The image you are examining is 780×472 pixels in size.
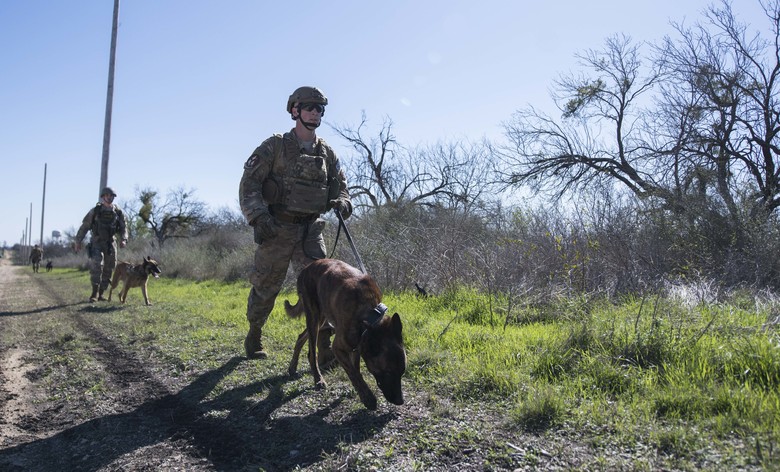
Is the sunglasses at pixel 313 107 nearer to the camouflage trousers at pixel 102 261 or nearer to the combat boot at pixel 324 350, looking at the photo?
the combat boot at pixel 324 350

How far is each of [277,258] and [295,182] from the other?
75 cm

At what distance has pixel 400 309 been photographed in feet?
22.0

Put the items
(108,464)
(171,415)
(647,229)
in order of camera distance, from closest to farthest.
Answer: (108,464) → (171,415) → (647,229)

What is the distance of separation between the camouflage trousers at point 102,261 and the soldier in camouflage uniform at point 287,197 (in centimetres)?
760

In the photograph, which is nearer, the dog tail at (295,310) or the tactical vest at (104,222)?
the dog tail at (295,310)

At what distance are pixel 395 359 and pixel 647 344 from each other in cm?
195

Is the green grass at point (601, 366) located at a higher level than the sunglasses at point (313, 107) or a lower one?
lower

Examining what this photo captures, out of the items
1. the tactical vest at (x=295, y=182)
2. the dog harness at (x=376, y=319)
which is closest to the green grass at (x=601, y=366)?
the dog harness at (x=376, y=319)

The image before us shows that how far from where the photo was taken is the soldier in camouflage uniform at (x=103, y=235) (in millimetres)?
10406

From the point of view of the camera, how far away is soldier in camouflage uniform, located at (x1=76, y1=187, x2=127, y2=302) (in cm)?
1041

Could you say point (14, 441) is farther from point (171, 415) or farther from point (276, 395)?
point (276, 395)

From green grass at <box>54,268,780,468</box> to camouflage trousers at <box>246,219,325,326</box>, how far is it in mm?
557

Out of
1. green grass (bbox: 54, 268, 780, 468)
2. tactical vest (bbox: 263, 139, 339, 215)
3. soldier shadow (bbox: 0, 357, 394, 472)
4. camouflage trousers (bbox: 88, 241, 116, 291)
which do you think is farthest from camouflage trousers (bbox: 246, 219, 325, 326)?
camouflage trousers (bbox: 88, 241, 116, 291)

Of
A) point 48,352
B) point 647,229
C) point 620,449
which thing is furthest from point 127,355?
point 647,229
